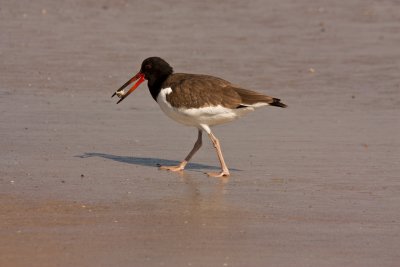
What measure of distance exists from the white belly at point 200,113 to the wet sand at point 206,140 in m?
0.45

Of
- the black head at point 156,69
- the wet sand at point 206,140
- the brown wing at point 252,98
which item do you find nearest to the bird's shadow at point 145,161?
the wet sand at point 206,140

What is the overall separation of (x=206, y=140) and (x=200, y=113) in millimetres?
1415

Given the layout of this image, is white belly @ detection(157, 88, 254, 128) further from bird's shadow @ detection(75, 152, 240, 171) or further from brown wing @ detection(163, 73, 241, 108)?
bird's shadow @ detection(75, 152, 240, 171)

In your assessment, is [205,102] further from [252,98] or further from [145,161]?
[145,161]

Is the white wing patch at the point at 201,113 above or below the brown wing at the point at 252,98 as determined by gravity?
below

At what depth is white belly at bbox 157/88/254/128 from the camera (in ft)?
31.4

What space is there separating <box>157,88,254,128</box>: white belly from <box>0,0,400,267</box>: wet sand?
1.48 feet

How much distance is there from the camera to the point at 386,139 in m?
10.6

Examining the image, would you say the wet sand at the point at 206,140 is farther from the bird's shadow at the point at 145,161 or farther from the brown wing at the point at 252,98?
the brown wing at the point at 252,98

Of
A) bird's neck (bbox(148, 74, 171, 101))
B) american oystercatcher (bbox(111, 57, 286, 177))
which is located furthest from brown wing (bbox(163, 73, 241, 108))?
bird's neck (bbox(148, 74, 171, 101))

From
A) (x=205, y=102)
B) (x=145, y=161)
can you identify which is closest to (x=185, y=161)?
(x=145, y=161)

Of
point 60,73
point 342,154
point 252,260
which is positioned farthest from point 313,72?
point 252,260

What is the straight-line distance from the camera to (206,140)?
1098 centimetres

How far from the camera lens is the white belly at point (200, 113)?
9.58 m
